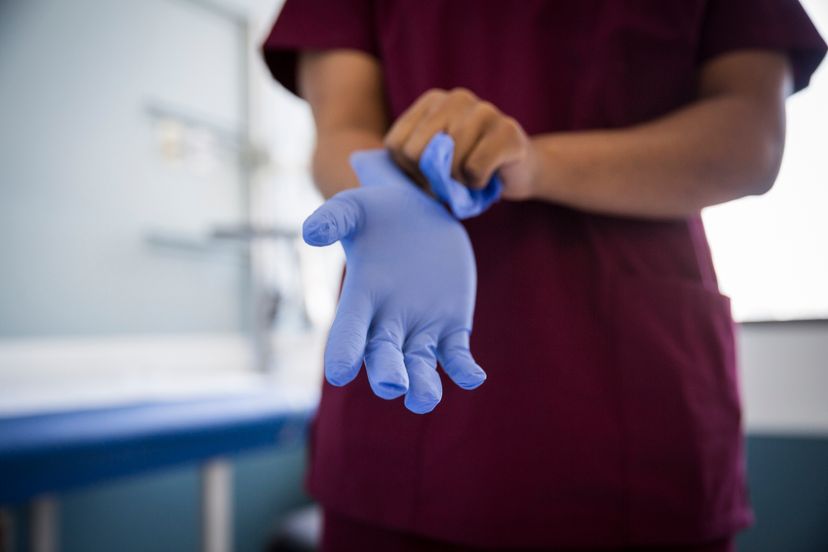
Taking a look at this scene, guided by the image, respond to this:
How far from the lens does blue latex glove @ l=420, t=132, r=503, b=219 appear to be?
24 centimetres

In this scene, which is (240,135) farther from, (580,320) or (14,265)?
(580,320)

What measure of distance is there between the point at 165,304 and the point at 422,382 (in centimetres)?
156

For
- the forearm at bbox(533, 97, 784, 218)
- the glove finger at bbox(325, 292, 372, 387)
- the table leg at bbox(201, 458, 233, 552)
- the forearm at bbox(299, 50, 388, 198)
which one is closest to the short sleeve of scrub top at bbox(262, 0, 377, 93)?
the forearm at bbox(299, 50, 388, 198)

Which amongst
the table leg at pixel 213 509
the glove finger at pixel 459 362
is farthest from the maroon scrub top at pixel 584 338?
the table leg at pixel 213 509

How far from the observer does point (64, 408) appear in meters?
0.96

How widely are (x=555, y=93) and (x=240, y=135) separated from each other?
1631 mm

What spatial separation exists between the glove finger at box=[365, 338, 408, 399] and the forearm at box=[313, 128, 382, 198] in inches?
6.8

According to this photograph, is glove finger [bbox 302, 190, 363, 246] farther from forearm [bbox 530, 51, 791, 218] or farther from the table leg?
the table leg

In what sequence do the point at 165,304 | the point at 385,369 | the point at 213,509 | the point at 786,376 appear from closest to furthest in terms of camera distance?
the point at 385,369
the point at 786,376
the point at 213,509
the point at 165,304

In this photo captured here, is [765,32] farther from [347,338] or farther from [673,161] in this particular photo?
[347,338]

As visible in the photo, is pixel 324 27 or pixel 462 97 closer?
pixel 462 97

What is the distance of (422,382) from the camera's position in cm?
19

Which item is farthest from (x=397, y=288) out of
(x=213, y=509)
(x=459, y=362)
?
(x=213, y=509)

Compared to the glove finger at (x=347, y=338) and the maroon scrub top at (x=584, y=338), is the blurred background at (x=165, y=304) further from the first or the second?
the glove finger at (x=347, y=338)
